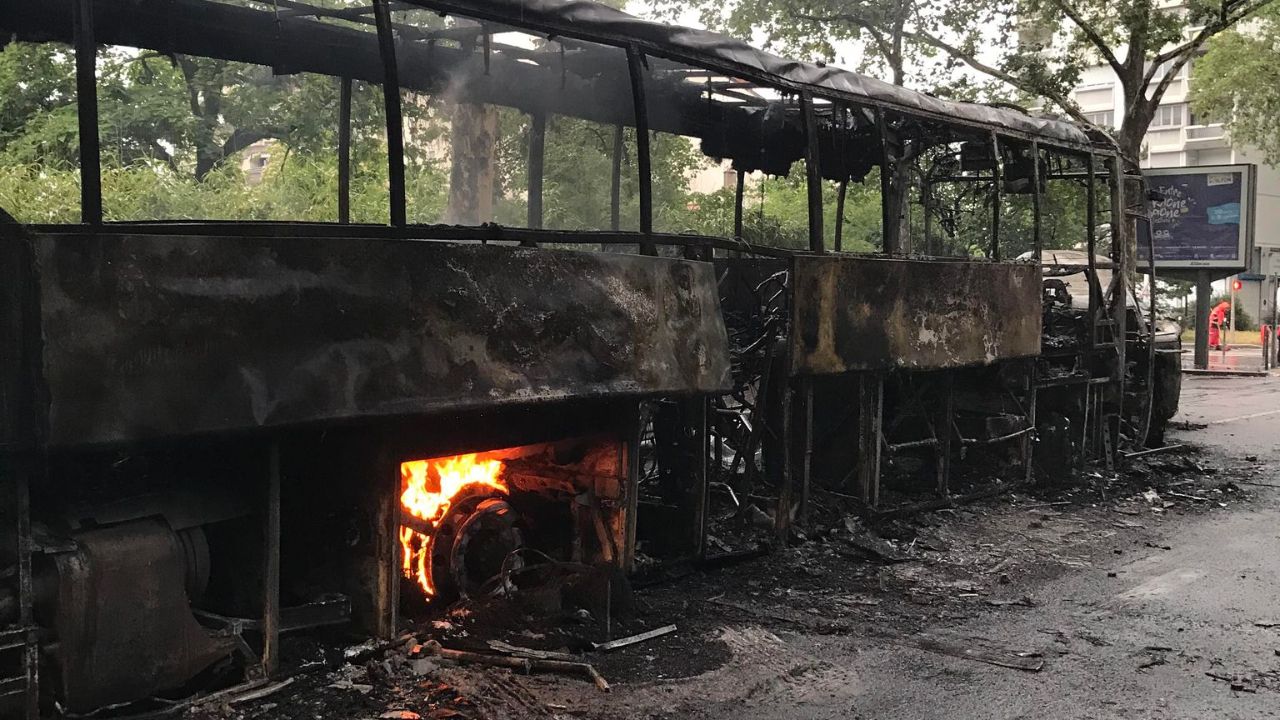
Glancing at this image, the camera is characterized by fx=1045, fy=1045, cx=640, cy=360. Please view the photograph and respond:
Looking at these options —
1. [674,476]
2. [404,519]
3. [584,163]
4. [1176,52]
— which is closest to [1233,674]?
[674,476]

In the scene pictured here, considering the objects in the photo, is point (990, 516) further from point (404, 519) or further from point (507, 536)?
point (404, 519)

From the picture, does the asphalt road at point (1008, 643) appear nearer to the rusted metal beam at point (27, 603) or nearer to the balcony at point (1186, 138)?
the rusted metal beam at point (27, 603)

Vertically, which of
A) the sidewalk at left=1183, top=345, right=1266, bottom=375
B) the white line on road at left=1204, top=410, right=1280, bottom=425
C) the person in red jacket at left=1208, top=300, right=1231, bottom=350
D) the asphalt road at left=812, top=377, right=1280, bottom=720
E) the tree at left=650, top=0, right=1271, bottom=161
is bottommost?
the asphalt road at left=812, top=377, right=1280, bottom=720

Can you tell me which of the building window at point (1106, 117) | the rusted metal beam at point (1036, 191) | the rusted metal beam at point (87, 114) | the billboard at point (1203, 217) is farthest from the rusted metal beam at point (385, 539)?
the building window at point (1106, 117)

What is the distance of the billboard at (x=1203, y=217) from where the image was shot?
23.8 m

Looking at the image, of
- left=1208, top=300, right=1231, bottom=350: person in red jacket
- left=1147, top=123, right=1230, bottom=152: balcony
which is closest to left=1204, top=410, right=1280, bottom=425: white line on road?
left=1208, top=300, right=1231, bottom=350: person in red jacket

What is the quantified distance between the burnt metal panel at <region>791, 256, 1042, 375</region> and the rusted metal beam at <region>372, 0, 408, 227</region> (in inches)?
148

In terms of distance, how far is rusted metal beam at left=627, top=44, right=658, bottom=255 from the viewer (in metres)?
6.79

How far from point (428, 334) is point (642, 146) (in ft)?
7.06

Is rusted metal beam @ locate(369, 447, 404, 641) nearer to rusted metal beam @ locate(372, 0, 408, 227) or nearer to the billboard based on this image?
rusted metal beam @ locate(372, 0, 408, 227)

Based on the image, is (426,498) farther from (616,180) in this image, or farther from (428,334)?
(616,180)

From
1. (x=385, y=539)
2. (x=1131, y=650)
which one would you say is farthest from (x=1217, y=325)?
(x=385, y=539)

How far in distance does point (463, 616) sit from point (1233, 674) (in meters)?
4.59

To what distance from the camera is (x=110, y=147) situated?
668 cm
